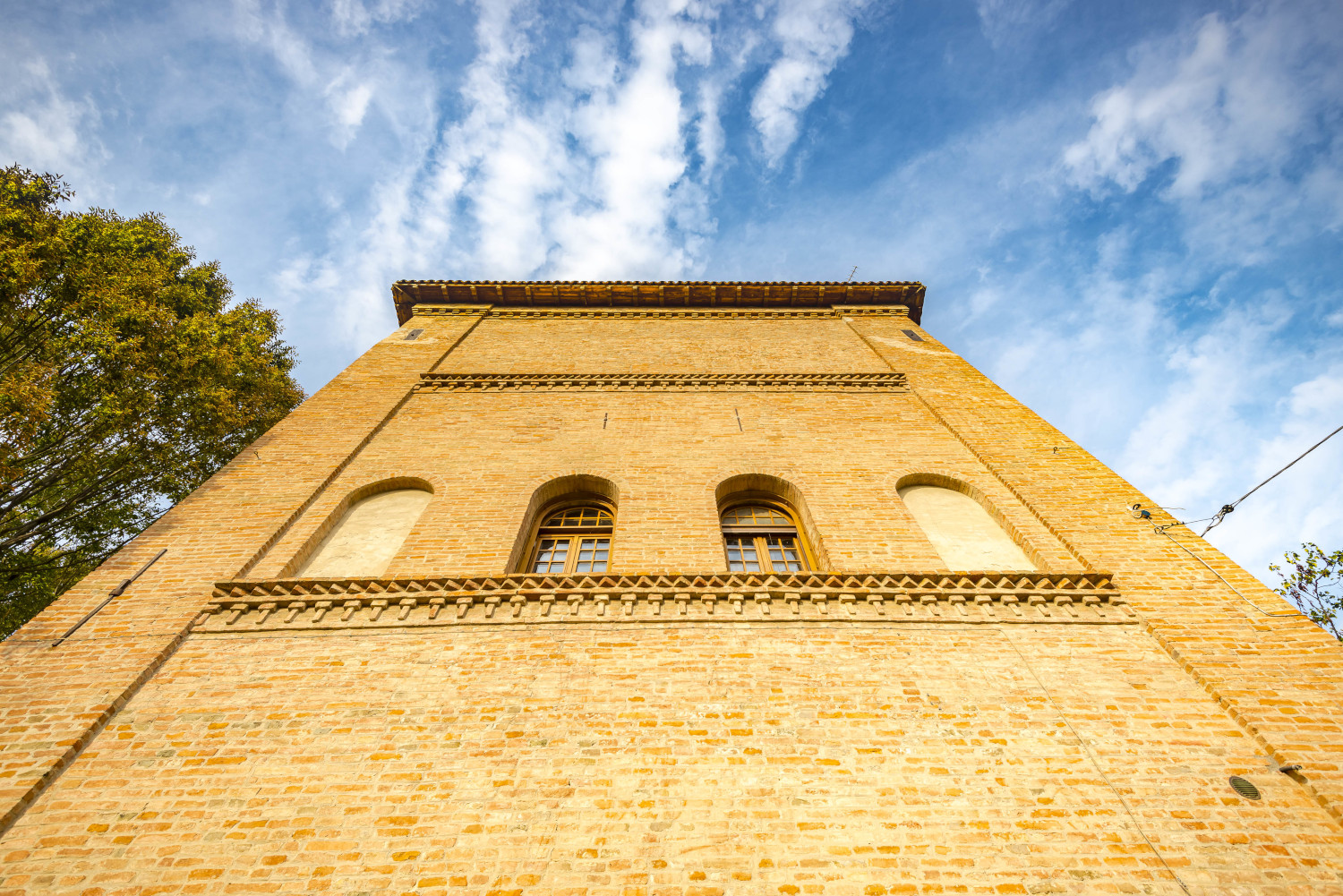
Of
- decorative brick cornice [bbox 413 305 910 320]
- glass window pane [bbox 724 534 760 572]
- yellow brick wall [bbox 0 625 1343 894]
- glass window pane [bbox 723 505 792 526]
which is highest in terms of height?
decorative brick cornice [bbox 413 305 910 320]

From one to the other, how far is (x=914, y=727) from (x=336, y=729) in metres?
3.82

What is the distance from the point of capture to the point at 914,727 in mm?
3789

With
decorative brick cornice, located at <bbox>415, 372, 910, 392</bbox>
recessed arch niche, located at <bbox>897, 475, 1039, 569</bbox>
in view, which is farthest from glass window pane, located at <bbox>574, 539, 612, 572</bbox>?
recessed arch niche, located at <bbox>897, 475, 1039, 569</bbox>

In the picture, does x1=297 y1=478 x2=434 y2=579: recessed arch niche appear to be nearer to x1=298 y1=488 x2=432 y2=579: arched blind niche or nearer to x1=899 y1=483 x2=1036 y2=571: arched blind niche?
x1=298 y1=488 x2=432 y2=579: arched blind niche

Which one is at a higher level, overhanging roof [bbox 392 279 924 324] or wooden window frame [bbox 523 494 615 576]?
Result: overhanging roof [bbox 392 279 924 324]

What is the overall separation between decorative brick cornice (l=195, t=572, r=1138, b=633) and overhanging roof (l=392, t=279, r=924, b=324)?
838 cm

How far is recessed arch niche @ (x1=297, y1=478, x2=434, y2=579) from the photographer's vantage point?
5.43m

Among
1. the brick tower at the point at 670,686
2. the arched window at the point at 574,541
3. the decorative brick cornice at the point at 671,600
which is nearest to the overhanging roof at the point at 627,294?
the brick tower at the point at 670,686

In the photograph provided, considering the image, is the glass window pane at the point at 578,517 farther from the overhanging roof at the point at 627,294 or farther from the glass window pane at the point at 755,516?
the overhanging roof at the point at 627,294

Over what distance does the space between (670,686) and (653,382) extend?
5355mm

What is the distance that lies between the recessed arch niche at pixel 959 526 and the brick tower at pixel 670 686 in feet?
0.12

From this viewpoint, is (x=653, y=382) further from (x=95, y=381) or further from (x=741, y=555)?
(x=95, y=381)

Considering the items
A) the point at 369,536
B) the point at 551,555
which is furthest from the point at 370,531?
the point at 551,555

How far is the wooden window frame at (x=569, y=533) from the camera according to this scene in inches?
228
